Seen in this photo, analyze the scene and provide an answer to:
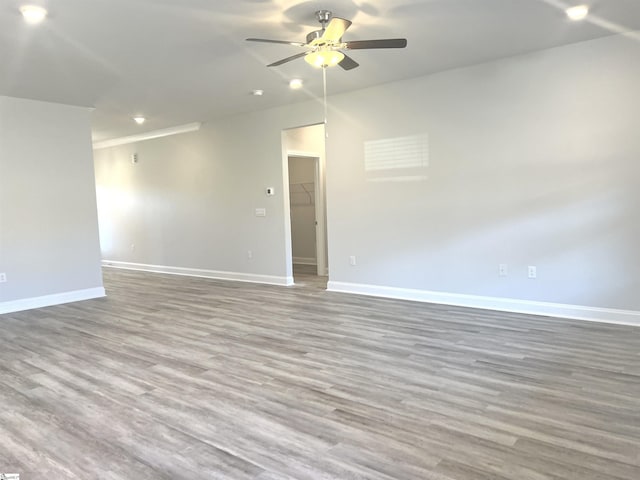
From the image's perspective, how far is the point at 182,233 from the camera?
7.84 meters

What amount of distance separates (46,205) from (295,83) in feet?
11.5

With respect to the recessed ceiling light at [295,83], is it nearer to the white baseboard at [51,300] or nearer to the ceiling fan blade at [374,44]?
the ceiling fan blade at [374,44]

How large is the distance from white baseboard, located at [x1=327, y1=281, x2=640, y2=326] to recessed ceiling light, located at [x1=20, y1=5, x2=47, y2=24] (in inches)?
166

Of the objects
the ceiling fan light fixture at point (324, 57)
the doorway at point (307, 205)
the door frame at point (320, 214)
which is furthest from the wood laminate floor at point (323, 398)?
the door frame at point (320, 214)

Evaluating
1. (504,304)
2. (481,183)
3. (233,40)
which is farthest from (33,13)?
(504,304)

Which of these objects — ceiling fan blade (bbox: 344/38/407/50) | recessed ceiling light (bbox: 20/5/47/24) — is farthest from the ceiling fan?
recessed ceiling light (bbox: 20/5/47/24)

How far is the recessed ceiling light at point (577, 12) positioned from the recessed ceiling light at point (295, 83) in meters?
2.67

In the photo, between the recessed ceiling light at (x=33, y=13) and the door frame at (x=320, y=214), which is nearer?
the recessed ceiling light at (x=33, y=13)

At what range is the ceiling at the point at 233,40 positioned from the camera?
3143 millimetres

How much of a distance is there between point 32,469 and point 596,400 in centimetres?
298

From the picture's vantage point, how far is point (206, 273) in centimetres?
757

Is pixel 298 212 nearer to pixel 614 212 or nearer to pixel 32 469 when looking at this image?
pixel 614 212

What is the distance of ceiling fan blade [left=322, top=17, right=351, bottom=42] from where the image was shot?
286cm

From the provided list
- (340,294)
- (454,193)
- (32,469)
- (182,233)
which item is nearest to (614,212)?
(454,193)
